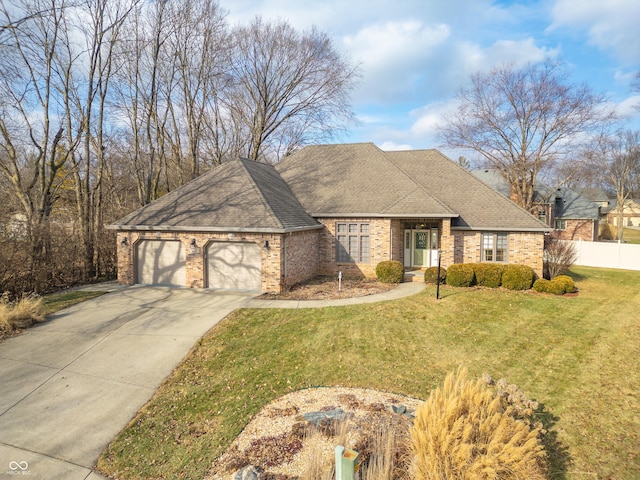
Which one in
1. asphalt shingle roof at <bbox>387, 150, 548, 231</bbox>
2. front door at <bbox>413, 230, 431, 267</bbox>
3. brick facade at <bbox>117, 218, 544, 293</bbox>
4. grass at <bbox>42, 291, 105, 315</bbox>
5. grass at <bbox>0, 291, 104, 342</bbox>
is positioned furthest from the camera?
front door at <bbox>413, 230, 431, 267</bbox>

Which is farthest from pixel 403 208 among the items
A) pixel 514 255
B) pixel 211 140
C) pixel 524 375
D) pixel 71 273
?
pixel 211 140

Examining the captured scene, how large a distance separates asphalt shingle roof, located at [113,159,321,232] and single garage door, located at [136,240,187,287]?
2.80 feet

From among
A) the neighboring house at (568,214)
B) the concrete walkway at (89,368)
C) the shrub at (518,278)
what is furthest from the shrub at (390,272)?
the neighboring house at (568,214)

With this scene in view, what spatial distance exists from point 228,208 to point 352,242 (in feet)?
19.7

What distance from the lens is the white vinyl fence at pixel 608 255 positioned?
1948cm

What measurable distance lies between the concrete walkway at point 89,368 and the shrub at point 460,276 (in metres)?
2.30

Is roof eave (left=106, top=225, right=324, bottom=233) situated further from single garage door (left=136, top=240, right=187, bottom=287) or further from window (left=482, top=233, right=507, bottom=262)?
window (left=482, top=233, right=507, bottom=262)

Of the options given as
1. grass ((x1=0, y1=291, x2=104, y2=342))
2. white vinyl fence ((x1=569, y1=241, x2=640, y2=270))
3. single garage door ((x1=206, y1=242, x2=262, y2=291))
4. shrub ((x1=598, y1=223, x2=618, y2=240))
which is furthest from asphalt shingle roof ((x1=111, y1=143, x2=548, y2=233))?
shrub ((x1=598, y1=223, x2=618, y2=240))

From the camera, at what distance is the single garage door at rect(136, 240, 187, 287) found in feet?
46.0

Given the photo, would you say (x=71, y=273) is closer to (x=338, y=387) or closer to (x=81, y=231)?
(x=81, y=231)

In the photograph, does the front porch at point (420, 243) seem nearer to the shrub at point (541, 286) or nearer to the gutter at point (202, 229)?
the shrub at point (541, 286)

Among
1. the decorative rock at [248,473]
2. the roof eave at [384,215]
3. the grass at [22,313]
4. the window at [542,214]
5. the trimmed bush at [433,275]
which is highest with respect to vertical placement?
the window at [542,214]

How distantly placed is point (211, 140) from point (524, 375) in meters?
28.6

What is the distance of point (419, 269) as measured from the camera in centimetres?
1686
